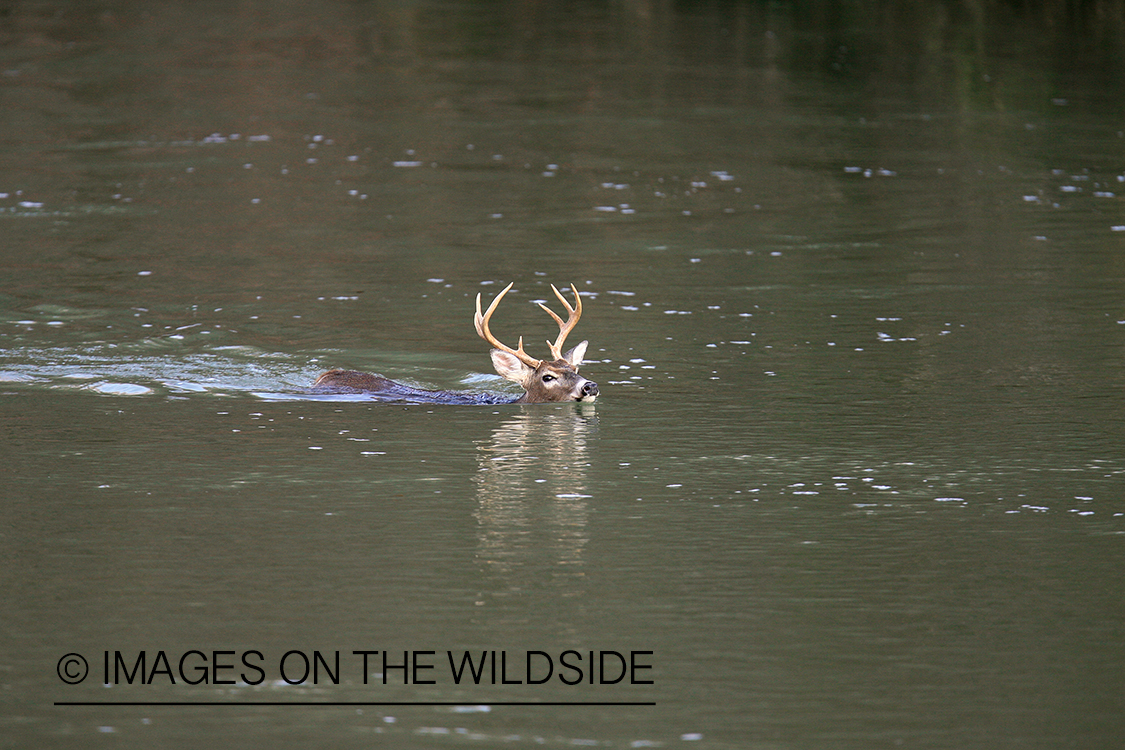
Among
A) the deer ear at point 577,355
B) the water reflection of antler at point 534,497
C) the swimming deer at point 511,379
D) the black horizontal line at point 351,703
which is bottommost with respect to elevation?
the black horizontal line at point 351,703

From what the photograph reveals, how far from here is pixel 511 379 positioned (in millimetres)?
13227

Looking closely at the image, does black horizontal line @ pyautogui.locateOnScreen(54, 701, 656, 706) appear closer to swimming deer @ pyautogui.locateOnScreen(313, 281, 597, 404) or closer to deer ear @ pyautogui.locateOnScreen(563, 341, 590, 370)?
swimming deer @ pyautogui.locateOnScreen(313, 281, 597, 404)

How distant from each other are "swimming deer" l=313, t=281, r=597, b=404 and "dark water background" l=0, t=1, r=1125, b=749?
9.2 inches

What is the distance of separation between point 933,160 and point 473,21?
17187mm

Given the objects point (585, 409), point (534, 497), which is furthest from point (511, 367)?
point (534, 497)

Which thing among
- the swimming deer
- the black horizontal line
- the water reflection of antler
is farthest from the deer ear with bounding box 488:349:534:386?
the black horizontal line

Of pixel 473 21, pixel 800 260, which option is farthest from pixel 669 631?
pixel 473 21

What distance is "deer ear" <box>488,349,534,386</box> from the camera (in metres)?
13.0

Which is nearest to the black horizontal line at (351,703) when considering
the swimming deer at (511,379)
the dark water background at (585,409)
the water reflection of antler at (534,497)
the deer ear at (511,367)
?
the dark water background at (585,409)

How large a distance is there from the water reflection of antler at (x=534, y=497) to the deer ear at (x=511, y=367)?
0.49 meters

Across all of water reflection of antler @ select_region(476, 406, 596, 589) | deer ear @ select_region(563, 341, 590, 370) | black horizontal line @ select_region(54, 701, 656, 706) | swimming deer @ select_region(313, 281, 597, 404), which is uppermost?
deer ear @ select_region(563, 341, 590, 370)

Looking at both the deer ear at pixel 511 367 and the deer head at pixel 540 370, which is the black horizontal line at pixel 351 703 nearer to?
the deer head at pixel 540 370

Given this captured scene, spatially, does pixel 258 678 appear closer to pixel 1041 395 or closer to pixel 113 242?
pixel 1041 395

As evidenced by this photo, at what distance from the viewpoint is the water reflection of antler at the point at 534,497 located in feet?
28.5
